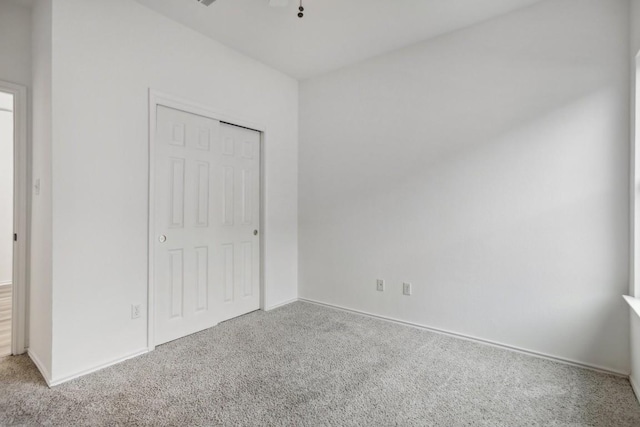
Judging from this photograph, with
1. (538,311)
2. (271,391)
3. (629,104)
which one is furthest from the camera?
(538,311)

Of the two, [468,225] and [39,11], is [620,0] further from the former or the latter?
[39,11]

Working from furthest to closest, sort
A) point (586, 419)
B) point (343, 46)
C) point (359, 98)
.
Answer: point (359, 98), point (343, 46), point (586, 419)

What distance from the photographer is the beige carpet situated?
2580 mm

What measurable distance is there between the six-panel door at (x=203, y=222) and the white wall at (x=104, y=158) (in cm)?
18

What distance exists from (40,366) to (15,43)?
7.90ft

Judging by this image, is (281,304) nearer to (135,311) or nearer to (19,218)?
(135,311)

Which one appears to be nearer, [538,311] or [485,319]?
[538,311]

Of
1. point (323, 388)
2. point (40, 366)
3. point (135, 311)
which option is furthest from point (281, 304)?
point (40, 366)

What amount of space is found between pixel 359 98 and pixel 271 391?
289 cm

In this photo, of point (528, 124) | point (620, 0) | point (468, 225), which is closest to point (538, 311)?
point (468, 225)

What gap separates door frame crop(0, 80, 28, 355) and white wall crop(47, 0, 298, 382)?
0.67m

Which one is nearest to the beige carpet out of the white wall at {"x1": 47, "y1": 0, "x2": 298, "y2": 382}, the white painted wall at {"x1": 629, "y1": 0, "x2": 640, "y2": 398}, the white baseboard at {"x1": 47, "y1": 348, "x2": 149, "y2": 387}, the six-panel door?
the white baseboard at {"x1": 47, "y1": 348, "x2": 149, "y2": 387}

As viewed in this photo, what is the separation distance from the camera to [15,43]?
2414mm

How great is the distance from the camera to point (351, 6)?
2.52 m
